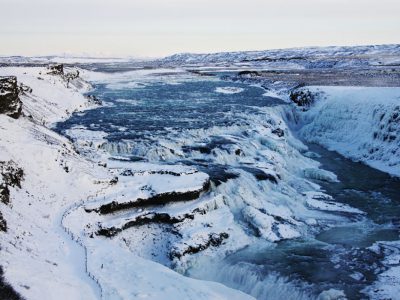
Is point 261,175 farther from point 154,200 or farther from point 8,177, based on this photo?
point 8,177

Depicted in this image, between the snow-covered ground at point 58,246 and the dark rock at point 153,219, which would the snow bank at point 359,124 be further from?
the snow-covered ground at point 58,246

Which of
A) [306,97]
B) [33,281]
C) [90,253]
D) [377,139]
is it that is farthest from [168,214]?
[306,97]

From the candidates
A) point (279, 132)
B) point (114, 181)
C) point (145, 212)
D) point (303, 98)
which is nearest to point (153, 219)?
point (145, 212)

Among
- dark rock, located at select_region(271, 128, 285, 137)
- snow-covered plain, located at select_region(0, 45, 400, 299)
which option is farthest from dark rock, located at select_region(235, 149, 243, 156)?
dark rock, located at select_region(271, 128, 285, 137)

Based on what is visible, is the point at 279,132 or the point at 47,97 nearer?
the point at 279,132

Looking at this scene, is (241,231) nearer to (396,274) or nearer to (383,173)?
(396,274)
